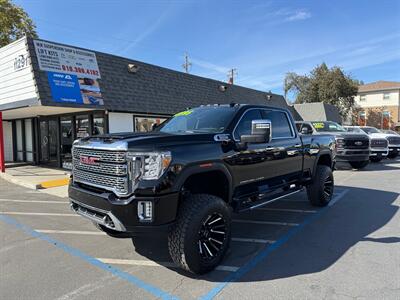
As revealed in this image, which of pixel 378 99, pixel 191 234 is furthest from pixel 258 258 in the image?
pixel 378 99

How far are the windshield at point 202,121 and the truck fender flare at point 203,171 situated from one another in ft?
2.14

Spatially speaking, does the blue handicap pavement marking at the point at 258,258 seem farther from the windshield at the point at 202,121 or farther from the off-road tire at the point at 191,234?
the windshield at the point at 202,121

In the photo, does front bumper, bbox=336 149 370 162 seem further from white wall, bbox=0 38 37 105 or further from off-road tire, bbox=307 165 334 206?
white wall, bbox=0 38 37 105

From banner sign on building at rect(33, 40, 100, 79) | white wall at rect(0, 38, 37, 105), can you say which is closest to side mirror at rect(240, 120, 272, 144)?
white wall at rect(0, 38, 37, 105)

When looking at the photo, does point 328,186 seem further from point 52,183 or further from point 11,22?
point 11,22

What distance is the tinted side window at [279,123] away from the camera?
20.0ft

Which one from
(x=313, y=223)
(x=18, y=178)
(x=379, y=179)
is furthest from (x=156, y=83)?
(x=313, y=223)

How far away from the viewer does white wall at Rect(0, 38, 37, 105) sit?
11.8 m

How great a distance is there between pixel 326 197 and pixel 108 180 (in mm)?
5269

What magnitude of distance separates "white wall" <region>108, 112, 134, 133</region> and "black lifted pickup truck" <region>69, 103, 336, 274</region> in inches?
335

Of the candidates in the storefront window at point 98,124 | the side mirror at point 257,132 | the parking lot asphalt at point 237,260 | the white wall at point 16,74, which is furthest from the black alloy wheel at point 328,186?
the white wall at point 16,74

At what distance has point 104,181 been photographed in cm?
423

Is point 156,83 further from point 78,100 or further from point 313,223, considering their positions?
point 313,223

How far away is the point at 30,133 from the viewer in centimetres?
1792
